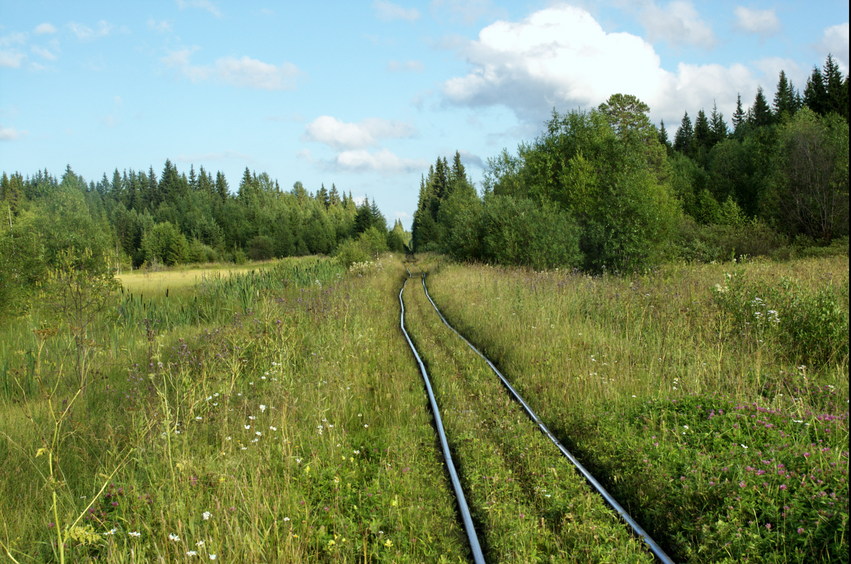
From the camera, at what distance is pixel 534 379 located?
8180mm

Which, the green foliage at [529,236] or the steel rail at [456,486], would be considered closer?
the steel rail at [456,486]

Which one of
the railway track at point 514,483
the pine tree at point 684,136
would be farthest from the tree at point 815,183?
the pine tree at point 684,136

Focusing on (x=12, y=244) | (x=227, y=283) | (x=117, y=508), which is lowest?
(x=117, y=508)

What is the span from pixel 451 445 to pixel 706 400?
124 inches

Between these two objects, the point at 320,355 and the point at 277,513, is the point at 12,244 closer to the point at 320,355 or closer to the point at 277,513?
the point at 320,355

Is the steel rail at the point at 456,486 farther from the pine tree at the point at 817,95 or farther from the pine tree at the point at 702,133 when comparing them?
the pine tree at the point at 702,133

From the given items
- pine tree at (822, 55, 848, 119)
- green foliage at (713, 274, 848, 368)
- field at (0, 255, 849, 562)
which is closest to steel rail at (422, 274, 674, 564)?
field at (0, 255, 849, 562)

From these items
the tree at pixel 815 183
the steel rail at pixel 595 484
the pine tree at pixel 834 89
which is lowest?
the steel rail at pixel 595 484

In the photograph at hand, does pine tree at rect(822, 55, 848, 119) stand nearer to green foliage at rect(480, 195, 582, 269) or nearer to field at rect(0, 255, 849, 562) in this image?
green foliage at rect(480, 195, 582, 269)

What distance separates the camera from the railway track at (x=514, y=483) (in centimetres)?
400

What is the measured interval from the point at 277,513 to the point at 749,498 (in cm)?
388

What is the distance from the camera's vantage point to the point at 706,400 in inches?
244

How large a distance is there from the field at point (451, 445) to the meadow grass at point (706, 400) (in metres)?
0.03

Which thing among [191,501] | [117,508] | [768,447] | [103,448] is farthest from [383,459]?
[768,447]
